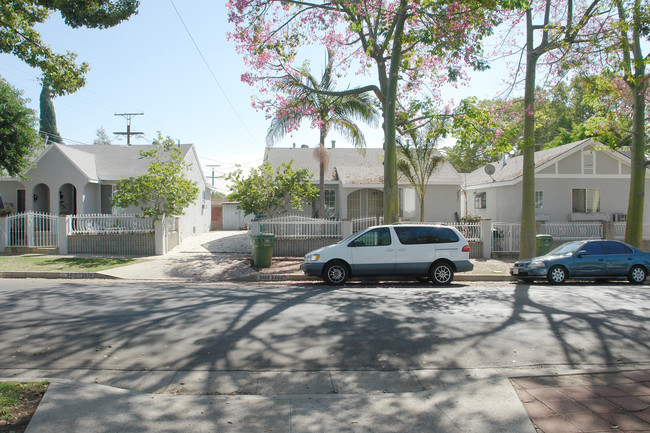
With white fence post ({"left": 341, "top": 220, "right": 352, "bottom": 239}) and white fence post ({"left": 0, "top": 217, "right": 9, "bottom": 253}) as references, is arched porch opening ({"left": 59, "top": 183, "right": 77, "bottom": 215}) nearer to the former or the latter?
white fence post ({"left": 0, "top": 217, "right": 9, "bottom": 253})

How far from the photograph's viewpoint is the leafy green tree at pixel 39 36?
960cm

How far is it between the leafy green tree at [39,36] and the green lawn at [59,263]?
591 centimetres

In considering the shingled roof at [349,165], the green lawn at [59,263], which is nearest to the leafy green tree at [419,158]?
the shingled roof at [349,165]

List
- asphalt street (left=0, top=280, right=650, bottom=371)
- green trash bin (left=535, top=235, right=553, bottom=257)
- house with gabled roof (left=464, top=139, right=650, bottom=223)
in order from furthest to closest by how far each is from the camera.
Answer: house with gabled roof (left=464, top=139, right=650, bottom=223), green trash bin (left=535, top=235, right=553, bottom=257), asphalt street (left=0, top=280, right=650, bottom=371)

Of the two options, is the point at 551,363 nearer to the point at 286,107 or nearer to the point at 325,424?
the point at 325,424

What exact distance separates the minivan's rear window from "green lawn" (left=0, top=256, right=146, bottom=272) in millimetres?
9735

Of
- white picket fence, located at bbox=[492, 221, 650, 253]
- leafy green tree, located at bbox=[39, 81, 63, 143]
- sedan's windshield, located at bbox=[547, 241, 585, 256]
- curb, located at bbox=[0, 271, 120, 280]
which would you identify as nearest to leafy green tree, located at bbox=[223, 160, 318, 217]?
curb, located at bbox=[0, 271, 120, 280]

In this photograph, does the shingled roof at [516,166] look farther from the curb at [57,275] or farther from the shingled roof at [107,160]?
the curb at [57,275]

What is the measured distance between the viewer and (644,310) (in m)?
8.59

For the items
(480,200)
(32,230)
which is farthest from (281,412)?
(480,200)

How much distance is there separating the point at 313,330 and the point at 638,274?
11.5 meters

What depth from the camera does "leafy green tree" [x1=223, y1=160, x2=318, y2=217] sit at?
19.0 m

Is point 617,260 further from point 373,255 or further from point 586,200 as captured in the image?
point 586,200

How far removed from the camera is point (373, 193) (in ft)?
78.1
